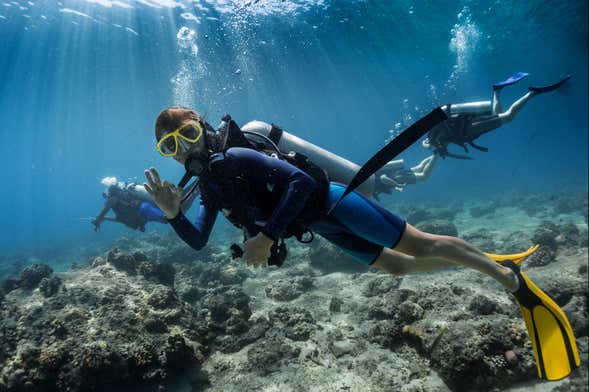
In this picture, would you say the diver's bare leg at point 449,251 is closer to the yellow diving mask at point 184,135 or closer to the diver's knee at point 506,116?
the yellow diving mask at point 184,135

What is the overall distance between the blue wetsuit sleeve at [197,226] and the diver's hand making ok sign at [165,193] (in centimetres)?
13

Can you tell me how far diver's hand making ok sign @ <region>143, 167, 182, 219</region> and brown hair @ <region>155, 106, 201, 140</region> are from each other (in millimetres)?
485

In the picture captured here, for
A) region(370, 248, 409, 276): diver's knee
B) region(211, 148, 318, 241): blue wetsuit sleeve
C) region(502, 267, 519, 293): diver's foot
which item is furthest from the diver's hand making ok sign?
region(502, 267, 519, 293): diver's foot

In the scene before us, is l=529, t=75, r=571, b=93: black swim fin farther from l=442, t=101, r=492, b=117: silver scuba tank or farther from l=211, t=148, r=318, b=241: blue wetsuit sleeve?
l=211, t=148, r=318, b=241: blue wetsuit sleeve

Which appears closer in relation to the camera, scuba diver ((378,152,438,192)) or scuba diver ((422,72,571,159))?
scuba diver ((422,72,571,159))

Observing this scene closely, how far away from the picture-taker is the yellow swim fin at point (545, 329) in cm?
355

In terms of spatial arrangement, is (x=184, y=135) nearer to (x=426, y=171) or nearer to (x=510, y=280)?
(x=510, y=280)

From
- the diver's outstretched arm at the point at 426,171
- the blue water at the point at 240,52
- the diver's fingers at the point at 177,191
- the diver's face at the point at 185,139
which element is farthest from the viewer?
the blue water at the point at 240,52

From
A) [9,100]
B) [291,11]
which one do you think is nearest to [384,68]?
[291,11]

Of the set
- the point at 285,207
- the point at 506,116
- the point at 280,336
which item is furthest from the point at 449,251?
the point at 506,116

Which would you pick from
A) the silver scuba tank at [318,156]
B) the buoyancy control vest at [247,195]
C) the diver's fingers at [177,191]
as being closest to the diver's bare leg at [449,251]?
the silver scuba tank at [318,156]

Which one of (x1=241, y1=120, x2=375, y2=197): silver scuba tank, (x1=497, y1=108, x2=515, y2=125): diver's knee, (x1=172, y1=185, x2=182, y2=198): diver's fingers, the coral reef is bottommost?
the coral reef

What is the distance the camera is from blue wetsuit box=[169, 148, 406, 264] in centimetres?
256

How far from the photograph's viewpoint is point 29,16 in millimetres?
19453
